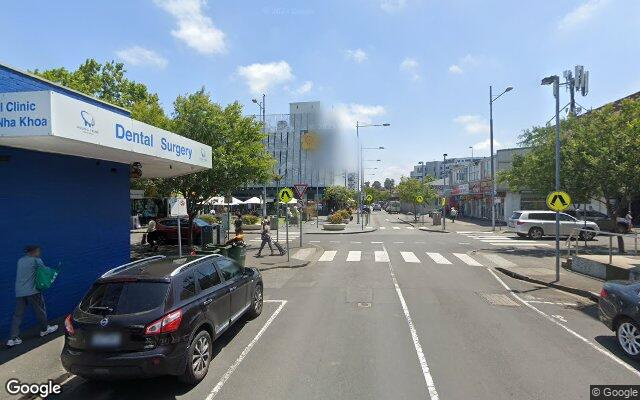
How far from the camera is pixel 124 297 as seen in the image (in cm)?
584

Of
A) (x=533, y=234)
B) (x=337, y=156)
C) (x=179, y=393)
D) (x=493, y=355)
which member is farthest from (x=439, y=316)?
(x=337, y=156)

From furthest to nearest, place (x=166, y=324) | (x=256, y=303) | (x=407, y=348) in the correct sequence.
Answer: (x=256, y=303), (x=407, y=348), (x=166, y=324)

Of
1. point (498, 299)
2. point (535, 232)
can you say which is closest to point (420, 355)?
point (498, 299)

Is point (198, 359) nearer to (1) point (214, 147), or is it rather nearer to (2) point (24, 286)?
(2) point (24, 286)

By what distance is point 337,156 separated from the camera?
4578cm

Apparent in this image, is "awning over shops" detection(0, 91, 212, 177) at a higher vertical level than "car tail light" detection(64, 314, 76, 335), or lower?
higher

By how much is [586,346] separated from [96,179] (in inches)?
422

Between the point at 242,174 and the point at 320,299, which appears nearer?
the point at 320,299

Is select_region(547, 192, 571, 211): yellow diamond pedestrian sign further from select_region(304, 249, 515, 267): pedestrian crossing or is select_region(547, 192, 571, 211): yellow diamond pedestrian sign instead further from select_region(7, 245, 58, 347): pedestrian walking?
select_region(7, 245, 58, 347): pedestrian walking

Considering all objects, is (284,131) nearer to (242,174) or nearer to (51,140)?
(242,174)

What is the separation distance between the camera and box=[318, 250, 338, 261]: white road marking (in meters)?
18.8

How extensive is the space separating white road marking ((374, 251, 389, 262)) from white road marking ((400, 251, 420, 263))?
766mm

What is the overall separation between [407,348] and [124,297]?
4.50 metres

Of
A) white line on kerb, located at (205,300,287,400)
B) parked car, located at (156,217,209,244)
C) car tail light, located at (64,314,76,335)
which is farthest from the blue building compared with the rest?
parked car, located at (156,217,209,244)
